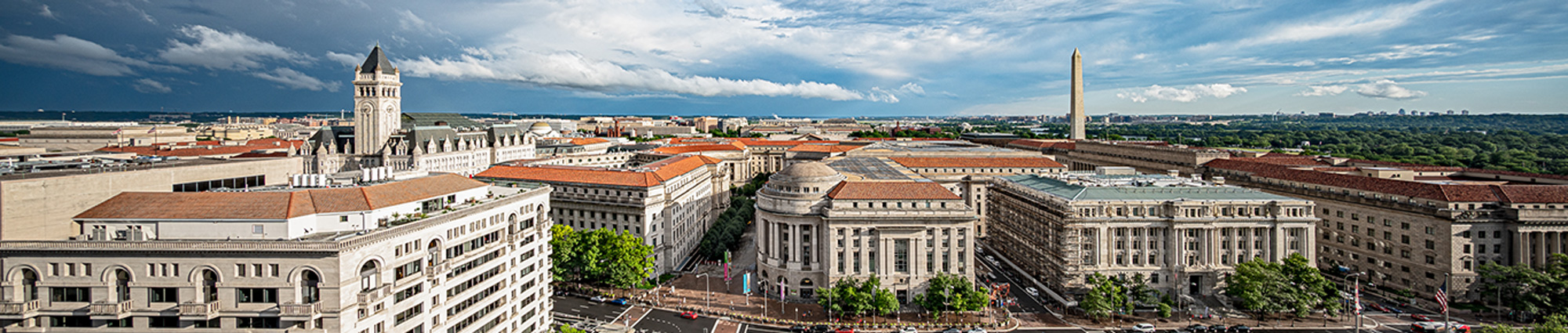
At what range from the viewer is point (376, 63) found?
146625mm

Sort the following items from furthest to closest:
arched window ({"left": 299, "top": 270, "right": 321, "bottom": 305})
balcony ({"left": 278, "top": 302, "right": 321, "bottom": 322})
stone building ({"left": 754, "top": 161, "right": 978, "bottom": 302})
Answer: stone building ({"left": 754, "top": 161, "right": 978, "bottom": 302})
arched window ({"left": 299, "top": 270, "right": 321, "bottom": 305})
balcony ({"left": 278, "top": 302, "right": 321, "bottom": 322})

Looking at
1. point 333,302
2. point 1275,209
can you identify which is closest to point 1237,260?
point 1275,209

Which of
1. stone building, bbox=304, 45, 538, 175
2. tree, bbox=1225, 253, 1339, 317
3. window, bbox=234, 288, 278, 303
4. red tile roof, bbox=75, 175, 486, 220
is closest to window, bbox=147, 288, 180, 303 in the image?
window, bbox=234, 288, 278, 303

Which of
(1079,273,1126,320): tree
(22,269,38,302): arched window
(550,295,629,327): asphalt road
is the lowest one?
(550,295,629,327): asphalt road

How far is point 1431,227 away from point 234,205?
11687cm

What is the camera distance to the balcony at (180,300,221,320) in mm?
45875

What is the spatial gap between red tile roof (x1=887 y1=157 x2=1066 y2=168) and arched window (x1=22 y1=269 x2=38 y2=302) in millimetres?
125587

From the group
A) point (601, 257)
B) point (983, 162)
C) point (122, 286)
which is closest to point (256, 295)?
point (122, 286)

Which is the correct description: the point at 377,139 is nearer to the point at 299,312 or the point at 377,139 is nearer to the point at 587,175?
the point at 587,175

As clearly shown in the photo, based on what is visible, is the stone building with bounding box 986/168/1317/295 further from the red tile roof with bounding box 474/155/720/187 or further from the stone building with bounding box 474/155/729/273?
the red tile roof with bounding box 474/155/720/187

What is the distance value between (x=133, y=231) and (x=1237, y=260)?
10511cm

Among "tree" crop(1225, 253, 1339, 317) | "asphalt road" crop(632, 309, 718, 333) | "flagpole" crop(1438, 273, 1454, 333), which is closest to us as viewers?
"flagpole" crop(1438, 273, 1454, 333)

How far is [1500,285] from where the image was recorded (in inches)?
3216

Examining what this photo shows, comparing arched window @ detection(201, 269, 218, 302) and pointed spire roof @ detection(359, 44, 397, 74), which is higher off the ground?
pointed spire roof @ detection(359, 44, 397, 74)
